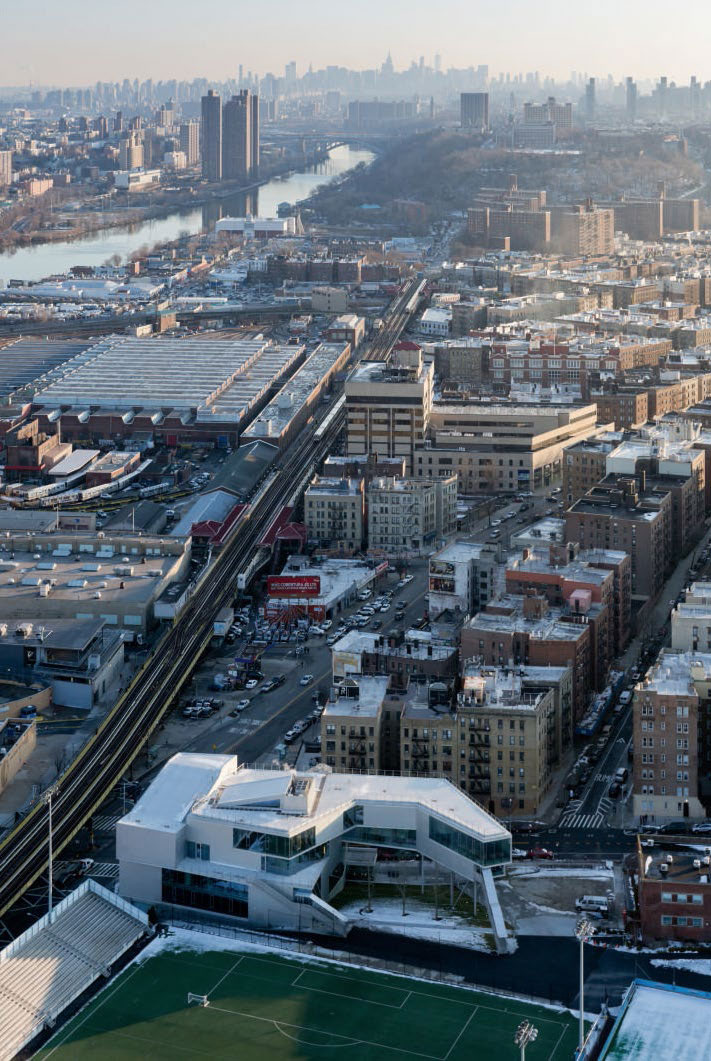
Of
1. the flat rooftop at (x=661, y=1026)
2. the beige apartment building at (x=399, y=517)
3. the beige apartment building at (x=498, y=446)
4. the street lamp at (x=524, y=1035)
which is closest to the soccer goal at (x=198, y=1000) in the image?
the street lamp at (x=524, y=1035)

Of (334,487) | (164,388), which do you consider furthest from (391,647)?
(164,388)

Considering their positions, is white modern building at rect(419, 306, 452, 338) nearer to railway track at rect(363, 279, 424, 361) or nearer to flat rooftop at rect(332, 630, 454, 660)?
railway track at rect(363, 279, 424, 361)

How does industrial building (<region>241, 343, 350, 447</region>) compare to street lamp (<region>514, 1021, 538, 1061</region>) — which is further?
industrial building (<region>241, 343, 350, 447</region>)

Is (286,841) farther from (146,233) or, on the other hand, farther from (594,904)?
(146,233)

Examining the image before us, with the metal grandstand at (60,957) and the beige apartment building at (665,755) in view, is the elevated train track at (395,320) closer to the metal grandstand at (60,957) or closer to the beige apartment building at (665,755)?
the beige apartment building at (665,755)

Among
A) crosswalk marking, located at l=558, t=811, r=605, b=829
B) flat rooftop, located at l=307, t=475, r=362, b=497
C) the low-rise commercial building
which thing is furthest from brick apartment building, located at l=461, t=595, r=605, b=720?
flat rooftop, located at l=307, t=475, r=362, b=497

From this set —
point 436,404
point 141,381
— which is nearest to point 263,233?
point 141,381
